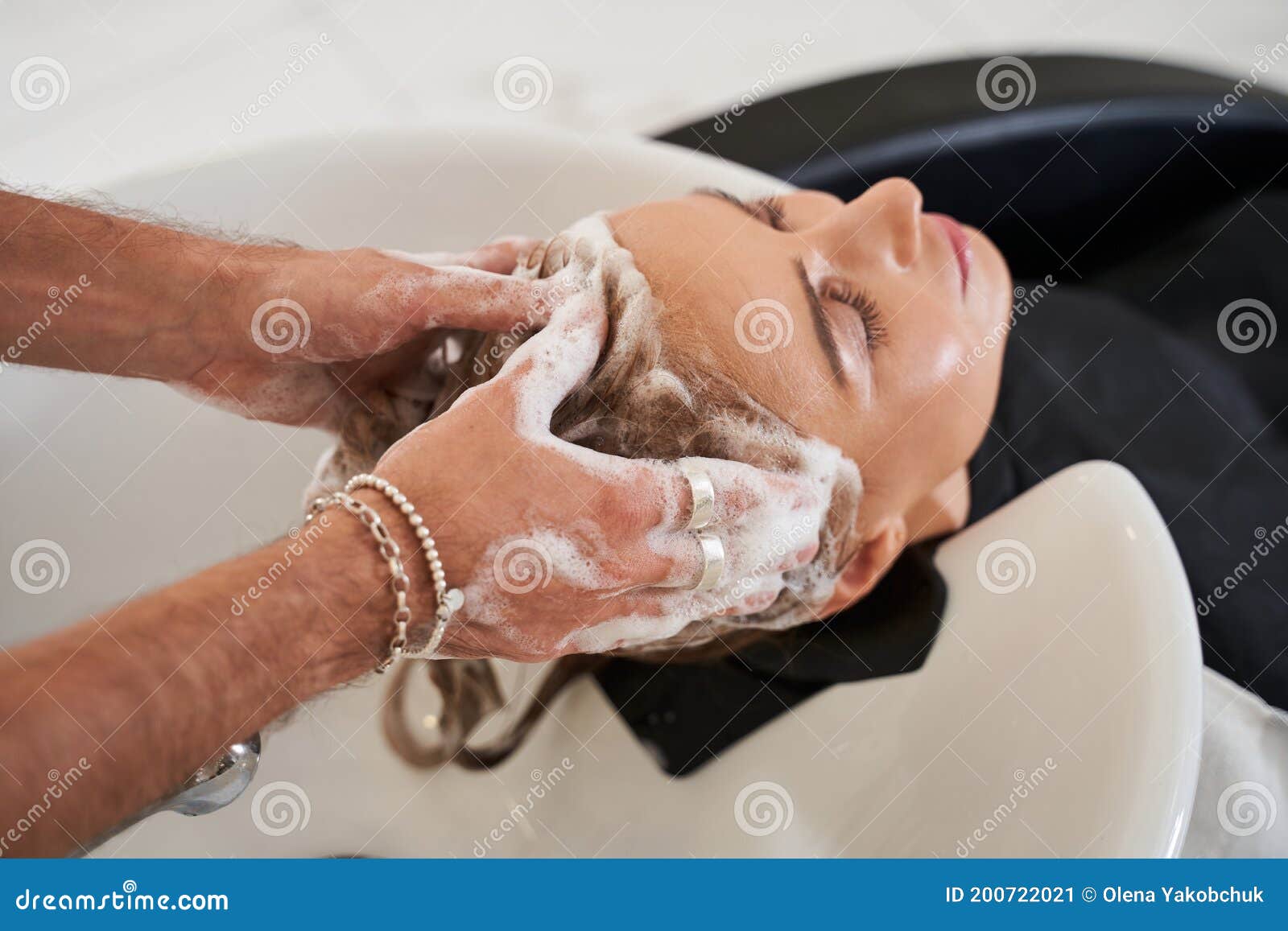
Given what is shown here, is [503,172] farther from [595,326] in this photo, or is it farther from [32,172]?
[32,172]

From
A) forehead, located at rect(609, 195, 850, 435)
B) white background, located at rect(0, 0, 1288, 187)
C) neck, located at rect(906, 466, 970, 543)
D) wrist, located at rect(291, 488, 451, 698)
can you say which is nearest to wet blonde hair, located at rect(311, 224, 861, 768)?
forehead, located at rect(609, 195, 850, 435)

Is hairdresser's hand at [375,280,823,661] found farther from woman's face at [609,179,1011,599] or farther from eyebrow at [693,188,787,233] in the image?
eyebrow at [693,188,787,233]

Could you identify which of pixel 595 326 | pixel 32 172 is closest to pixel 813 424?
pixel 595 326

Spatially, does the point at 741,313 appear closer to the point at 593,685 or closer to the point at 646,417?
the point at 646,417

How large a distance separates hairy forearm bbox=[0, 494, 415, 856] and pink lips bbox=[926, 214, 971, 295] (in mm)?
691

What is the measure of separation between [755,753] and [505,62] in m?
1.81

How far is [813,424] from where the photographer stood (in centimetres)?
101

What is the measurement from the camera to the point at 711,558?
0.91 metres

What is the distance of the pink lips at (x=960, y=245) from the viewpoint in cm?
111

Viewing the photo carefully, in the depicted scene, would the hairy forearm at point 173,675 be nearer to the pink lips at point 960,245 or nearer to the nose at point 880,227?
the nose at point 880,227

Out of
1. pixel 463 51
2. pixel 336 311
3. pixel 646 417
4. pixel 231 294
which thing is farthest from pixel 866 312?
pixel 463 51

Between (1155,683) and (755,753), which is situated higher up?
(1155,683)

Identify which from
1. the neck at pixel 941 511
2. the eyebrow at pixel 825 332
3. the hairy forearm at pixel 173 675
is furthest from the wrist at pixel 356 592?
the neck at pixel 941 511

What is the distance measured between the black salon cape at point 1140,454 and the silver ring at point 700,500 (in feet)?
1.30
